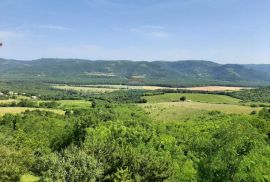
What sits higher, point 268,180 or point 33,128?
point 268,180

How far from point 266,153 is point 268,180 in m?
14.6

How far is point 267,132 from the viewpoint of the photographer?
349 feet

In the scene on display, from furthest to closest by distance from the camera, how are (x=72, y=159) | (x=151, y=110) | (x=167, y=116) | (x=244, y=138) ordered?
1. (x=151, y=110)
2. (x=167, y=116)
3. (x=244, y=138)
4. (x=72, y=159)

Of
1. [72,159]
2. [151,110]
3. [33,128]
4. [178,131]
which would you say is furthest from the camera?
[151,110]

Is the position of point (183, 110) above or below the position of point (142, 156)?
below

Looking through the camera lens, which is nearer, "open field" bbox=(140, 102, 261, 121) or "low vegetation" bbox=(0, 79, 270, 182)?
"low vegetation" bbox=(0, 79, 270, 182)

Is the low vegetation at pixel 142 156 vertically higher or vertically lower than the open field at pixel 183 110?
higher

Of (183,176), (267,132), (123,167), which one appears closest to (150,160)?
(123,167)

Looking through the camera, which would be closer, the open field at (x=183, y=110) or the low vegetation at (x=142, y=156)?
the low vegetation at (x=142, y=156)

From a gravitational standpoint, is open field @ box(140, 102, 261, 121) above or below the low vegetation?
below

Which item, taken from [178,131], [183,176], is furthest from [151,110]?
[183,176]

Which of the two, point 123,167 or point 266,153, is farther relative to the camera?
point 266,153

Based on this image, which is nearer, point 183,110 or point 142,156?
point 142,156

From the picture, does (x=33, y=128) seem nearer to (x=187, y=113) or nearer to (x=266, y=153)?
(x=187, y=113)
